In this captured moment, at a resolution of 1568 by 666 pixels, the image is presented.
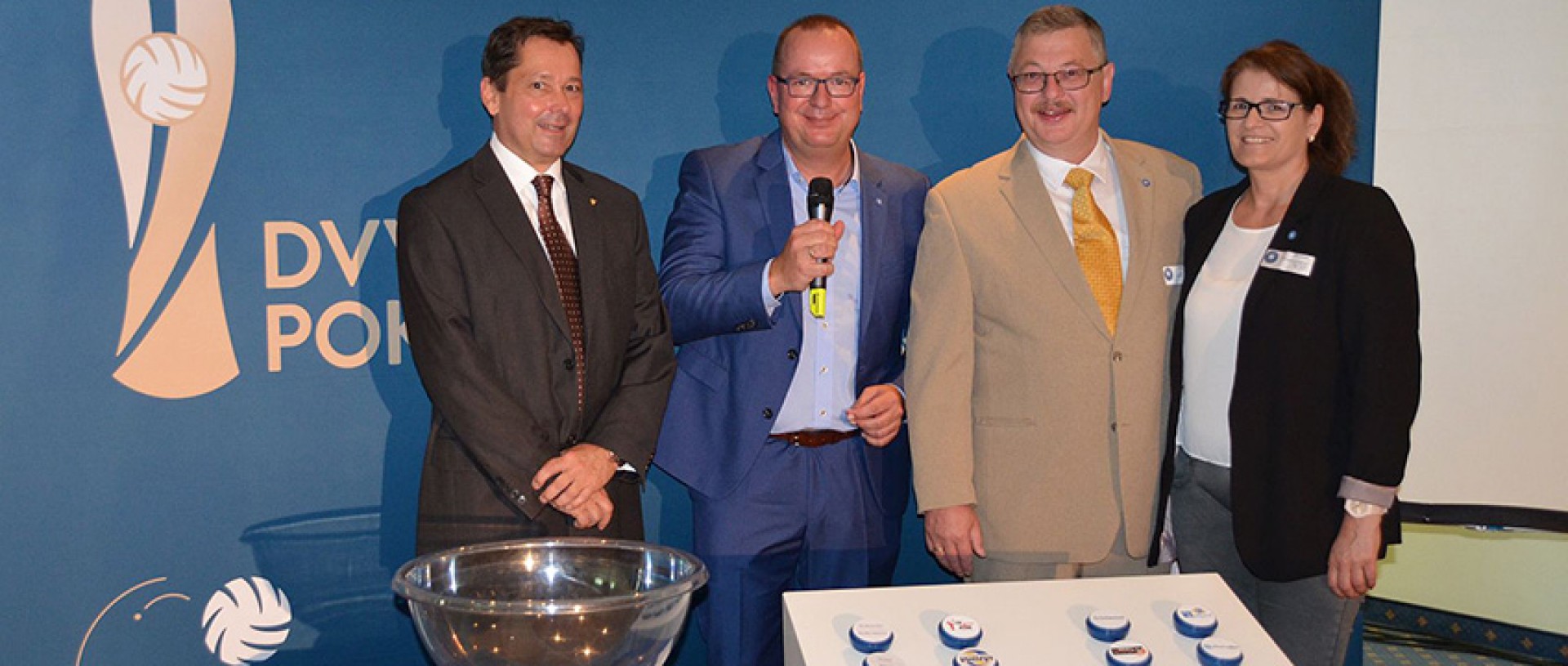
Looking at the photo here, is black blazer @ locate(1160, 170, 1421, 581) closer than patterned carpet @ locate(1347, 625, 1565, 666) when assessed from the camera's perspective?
Yes

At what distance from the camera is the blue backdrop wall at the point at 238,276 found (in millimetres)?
3270

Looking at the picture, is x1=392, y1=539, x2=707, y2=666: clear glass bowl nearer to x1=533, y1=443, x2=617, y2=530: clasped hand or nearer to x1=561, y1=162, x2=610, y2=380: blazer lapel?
x1=533, y1=443, x2=617, y2=530: clasped hand

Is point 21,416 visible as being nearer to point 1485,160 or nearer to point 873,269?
point 873,269

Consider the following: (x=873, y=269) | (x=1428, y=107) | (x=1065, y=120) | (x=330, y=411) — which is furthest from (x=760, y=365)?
(x=1428, y=107)

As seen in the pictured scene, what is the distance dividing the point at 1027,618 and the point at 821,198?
1.13 m

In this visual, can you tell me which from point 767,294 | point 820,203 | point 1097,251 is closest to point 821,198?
point 820,203

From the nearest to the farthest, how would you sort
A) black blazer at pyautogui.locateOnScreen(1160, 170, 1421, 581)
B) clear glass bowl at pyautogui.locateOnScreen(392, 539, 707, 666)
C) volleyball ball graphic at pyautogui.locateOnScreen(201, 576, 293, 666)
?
clear glass bowl at pyautogui.locateOnScreen(392, 539, 707, 666)
black blazer at pyautogui.locateOnScreen(1160, 170, 1421, 581)
volleyball ball graphic at pyautogui.locateOnScreen(201, 576, 293, 666)

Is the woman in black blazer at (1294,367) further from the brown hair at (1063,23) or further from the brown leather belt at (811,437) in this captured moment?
the brown leather belt at (811,437)

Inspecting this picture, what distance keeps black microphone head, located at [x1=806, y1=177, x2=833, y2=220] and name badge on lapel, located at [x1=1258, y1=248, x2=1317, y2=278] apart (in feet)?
3.18

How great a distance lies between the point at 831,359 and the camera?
3.21 meters

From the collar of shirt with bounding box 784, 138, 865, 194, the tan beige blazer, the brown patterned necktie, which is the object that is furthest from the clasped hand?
the collar of shirt with bounding box 784, 138, 865, 194

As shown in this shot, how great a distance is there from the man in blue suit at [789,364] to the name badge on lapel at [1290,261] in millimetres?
909

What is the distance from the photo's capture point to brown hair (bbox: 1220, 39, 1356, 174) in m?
2.83

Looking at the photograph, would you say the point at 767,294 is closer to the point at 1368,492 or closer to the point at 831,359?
the point at 831,359
